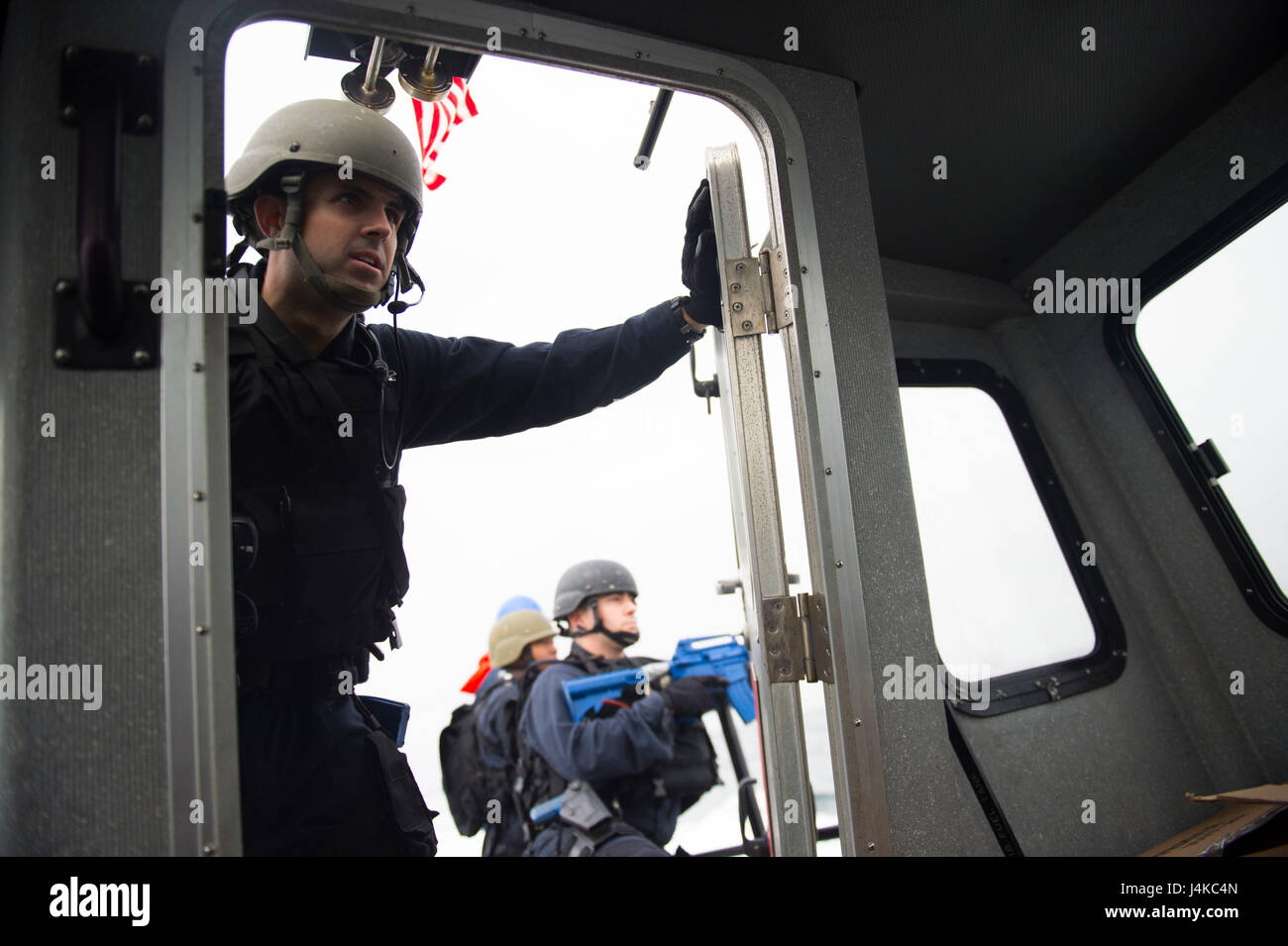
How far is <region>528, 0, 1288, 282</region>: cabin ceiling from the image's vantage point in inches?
70.3

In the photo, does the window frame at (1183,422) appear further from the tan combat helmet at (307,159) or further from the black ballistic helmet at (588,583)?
the black ballistic helmet at (588,583)

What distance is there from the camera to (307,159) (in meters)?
1.86

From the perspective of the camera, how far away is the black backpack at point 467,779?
12.5ft

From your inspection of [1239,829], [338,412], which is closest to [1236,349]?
[1239,829]

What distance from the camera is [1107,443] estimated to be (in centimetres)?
270

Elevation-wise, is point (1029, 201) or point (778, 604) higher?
point (1029, 201)

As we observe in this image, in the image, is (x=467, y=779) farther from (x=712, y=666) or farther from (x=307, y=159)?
(x=307, y=159)

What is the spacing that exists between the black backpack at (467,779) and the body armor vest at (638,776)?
198mm

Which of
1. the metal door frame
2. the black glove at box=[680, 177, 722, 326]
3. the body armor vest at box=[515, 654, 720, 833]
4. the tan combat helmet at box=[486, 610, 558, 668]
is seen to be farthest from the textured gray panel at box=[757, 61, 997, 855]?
the tan combat helmet at box=[486, 610, 558, 668]

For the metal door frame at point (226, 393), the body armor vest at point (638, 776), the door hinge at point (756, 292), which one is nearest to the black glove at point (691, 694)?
the body armor vest at point (638, 776)

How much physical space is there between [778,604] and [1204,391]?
164cm

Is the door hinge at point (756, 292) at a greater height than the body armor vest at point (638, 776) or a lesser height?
greater
